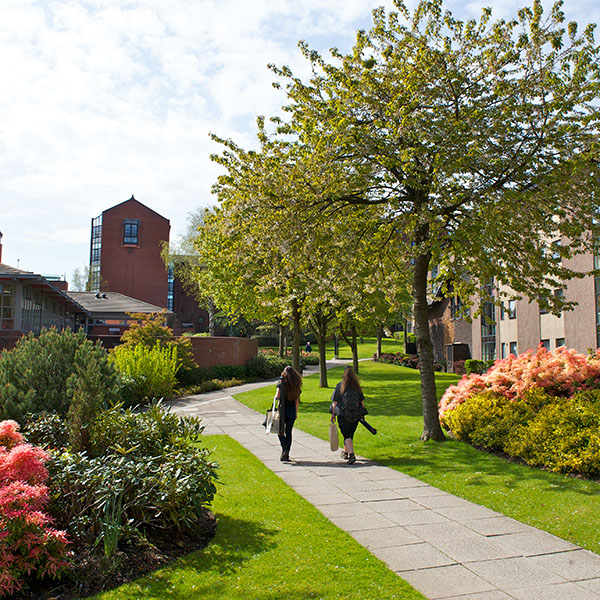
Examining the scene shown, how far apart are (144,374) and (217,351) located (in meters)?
9.33

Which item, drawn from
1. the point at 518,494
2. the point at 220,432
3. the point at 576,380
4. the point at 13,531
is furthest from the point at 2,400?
the point at 576,380

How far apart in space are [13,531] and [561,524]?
5313mm

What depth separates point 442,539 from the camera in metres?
5.52

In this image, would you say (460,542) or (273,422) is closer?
(460,542)

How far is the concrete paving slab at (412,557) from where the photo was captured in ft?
15.9

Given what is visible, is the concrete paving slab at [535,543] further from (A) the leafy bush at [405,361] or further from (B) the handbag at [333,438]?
(A) the leafy bush at [405,361]

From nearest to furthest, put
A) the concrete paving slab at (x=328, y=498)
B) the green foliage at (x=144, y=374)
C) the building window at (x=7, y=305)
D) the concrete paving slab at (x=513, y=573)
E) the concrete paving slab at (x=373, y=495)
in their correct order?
the concrete paving slab at (x=513, y=573) < the concrete paving slab at (x=328, y=498) < the concrete paving slab at (x=373, y=495) < the green foliage at (x=144, y=374) < the building window at (x=7, y=305)

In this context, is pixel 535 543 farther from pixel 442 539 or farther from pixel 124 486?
pixel 124 486

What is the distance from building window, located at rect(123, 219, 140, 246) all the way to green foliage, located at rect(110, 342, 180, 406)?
1925 inches

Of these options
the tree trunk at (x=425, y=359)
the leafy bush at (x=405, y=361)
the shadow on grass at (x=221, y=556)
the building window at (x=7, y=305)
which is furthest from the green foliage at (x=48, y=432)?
the leafy bush at (x=405, y=361)

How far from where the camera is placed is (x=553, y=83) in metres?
9.62

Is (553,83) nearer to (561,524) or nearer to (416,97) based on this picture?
(416,97)

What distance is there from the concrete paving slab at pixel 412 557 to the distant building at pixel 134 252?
63.0m

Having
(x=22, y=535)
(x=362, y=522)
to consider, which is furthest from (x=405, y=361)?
(x=22, y=535)
